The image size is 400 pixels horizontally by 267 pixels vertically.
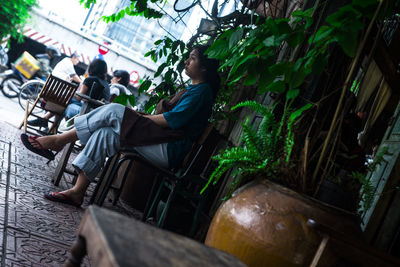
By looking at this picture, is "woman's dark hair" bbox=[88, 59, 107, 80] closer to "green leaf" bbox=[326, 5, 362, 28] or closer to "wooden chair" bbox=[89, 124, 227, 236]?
"wooden chair" bbox=[89, 124, 227, 236]

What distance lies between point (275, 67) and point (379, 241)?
7.11 ft

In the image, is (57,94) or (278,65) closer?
(278,65)

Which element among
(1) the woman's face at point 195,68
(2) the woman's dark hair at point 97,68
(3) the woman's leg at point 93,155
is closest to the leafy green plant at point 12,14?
(2) the woman's dark hair at point 97,68

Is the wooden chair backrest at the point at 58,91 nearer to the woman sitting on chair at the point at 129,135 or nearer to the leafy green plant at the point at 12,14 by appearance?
the woman sitting on chair at the point at 129,135

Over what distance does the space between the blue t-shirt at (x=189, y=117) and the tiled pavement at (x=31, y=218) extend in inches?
37.2

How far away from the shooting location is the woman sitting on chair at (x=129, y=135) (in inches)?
123

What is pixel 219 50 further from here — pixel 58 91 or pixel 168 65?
pixel 58 91

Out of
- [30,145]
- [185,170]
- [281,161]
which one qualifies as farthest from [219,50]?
[30,145]

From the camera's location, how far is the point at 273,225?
1663 millimetres

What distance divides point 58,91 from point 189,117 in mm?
3328

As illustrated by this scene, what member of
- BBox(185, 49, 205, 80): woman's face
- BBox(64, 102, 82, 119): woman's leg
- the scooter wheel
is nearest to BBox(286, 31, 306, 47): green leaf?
BBox(185, 49, 205, 80): woman's face

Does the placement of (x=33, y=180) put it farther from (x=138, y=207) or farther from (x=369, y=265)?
(x=369, y=265)

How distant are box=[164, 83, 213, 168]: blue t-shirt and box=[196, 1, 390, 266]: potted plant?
3.83 feet

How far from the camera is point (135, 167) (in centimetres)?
420
